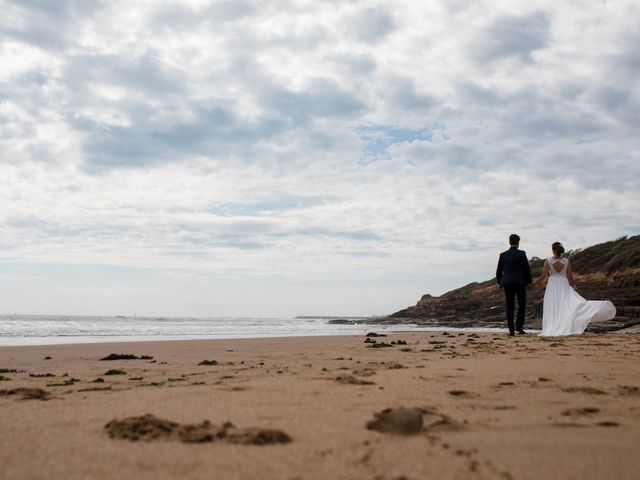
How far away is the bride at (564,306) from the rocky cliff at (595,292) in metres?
1.66

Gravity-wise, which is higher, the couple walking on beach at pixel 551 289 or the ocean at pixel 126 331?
the couple walking on beach at pixel 551 289

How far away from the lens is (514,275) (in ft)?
36.3

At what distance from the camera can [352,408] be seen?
2.92 metres

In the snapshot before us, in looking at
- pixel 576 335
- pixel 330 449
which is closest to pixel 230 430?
pixel 330 449

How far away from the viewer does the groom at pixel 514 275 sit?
11.1 metres

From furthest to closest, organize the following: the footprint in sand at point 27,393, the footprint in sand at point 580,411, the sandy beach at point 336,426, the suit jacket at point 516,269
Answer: the suit jacket at point 516,269
the footprint in sand at point 27,393
the footprint in sand at point 580,411
the sandy beach at point 336,426

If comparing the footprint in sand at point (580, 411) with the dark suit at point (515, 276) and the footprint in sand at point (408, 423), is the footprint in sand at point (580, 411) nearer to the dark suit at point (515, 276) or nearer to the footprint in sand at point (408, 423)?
the footprint in sand at point (408, 423)

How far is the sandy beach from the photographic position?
75.2 inches

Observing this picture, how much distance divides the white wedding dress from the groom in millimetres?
487

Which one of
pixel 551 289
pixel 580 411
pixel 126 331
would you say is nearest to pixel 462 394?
pixel 580 411

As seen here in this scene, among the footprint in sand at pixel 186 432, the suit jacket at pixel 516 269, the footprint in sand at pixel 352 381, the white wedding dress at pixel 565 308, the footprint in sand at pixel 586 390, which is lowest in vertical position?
the footprint in sand at pixel 186 432


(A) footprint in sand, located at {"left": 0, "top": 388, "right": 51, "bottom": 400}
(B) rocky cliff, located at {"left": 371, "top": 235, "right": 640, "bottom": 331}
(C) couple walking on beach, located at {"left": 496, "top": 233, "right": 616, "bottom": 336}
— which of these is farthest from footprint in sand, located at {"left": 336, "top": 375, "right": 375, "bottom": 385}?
(B) rocky cliff, located at {"left": 371, "top": 235, "right": 640, "bottom": 331}

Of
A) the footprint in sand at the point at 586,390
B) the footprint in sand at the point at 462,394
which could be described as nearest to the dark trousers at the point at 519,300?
the footprint in sand at the point at 586,390

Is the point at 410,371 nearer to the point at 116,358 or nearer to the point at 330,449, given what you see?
the point at 330,449
